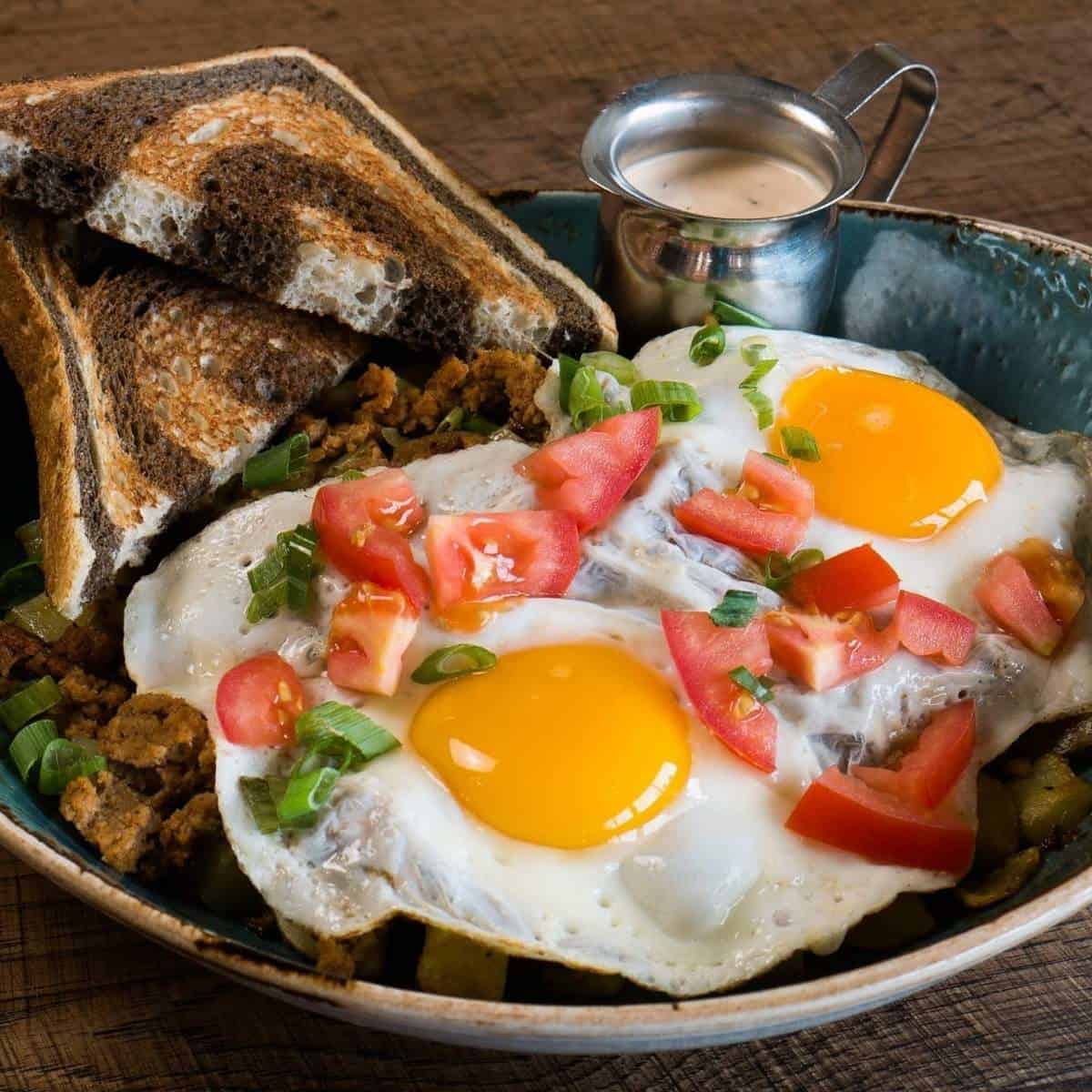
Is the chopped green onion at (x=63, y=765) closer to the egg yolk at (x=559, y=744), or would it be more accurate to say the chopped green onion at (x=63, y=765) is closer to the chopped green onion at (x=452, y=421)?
the egg yolk at (x=559, y=744)

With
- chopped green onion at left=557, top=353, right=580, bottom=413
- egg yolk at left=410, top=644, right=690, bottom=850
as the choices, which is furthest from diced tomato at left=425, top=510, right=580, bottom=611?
chopped green onion at left=557, top=353, right=580, bottom=413

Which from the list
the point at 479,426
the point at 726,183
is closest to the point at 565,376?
the point at 479,426

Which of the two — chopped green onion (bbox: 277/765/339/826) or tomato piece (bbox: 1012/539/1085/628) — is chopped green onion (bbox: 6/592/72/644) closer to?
chopped green onion (bbox: 277/765/339/826)

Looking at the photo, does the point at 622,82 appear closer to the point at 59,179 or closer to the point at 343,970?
the point at 59,179

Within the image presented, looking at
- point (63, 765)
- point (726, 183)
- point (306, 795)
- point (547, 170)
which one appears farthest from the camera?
point (547, 170)

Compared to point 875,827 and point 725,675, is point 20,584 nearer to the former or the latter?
point 725,675

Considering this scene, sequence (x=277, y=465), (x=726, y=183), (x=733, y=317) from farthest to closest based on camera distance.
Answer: (x=726, y=183), (x=733, y=317), (x=277, y=465)

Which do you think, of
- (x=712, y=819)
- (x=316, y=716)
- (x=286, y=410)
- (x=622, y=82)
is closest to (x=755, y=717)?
(x=712, y=819)
